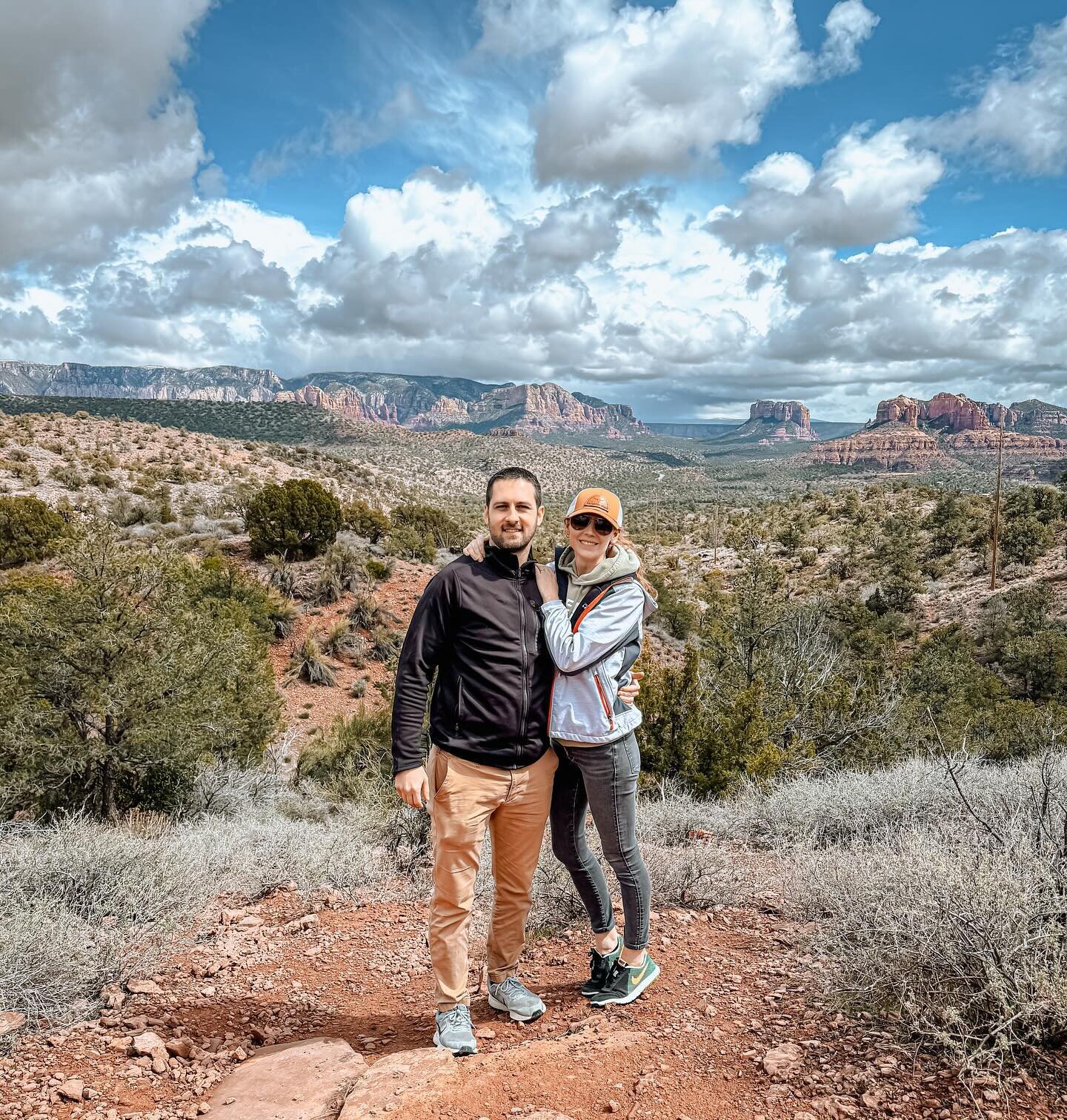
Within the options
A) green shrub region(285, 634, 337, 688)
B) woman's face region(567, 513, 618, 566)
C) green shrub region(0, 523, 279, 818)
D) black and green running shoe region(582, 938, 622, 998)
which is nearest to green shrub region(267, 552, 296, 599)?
green shrub region(285, 634, 337, 688)

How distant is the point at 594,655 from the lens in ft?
9.05

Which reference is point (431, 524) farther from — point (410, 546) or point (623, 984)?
point (623, 984)

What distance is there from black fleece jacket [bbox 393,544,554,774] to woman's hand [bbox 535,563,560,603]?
8 centimetres

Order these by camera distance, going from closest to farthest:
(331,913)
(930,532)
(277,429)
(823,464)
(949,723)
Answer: (331,913)
(949,723)
(930,532)
(277,429)
(823,464)

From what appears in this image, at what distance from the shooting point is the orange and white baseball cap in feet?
9.41

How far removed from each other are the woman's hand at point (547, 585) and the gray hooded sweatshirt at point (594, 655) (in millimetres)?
50

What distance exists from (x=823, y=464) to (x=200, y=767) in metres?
149

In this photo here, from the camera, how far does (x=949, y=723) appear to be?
1141 centimetres

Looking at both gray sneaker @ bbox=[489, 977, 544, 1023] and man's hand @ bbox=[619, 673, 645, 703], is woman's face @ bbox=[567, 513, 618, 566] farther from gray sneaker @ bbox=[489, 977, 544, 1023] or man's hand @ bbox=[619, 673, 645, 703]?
gray sneaker @ bbox=[489, 977, 544, 1023]

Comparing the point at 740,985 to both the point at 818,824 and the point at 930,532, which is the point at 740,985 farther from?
the point at 930,532

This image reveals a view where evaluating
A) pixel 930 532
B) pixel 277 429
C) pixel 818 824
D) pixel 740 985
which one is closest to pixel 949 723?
pixel 818 824

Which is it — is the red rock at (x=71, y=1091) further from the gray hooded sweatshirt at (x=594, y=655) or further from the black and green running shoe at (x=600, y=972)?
the gray hooded sweatshirt at (x=594, y=655)

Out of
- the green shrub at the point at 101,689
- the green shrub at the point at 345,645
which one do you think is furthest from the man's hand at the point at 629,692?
the green shrub at the point at 345,645

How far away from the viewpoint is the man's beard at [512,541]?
287 cm
